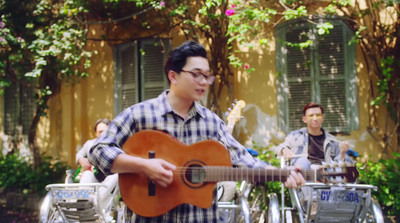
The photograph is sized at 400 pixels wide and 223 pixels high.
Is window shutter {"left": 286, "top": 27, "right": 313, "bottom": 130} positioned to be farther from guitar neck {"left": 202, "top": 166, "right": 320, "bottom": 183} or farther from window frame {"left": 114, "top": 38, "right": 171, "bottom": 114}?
guitar neck {"left": 202, "top": 166, "right": 320, "bottom": 183}

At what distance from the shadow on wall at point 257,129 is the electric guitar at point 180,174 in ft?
18.1

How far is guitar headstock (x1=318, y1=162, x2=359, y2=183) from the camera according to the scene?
9.37ft

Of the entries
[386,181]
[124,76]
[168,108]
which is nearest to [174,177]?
[168,108]

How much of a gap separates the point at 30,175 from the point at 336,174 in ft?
25.3

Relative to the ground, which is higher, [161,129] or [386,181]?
[161,129]

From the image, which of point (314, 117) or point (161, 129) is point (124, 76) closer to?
point (314, 117)

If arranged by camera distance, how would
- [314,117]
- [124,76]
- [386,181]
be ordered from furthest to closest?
[124,76] < [386,181] < [314,117]

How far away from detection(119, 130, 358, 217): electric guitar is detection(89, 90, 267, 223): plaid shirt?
44mm

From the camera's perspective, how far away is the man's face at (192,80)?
2.86 metres

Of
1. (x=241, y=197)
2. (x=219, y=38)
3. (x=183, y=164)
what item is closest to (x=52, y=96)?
(x=219, y=38)

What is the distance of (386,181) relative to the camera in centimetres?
687

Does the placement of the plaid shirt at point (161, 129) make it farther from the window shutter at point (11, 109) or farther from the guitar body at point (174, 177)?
the window shutter at point (11, 109)

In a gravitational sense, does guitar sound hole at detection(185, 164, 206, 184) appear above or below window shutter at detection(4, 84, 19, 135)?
below

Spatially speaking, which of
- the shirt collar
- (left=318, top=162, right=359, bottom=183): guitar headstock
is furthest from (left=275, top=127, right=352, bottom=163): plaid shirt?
the shirt collar
